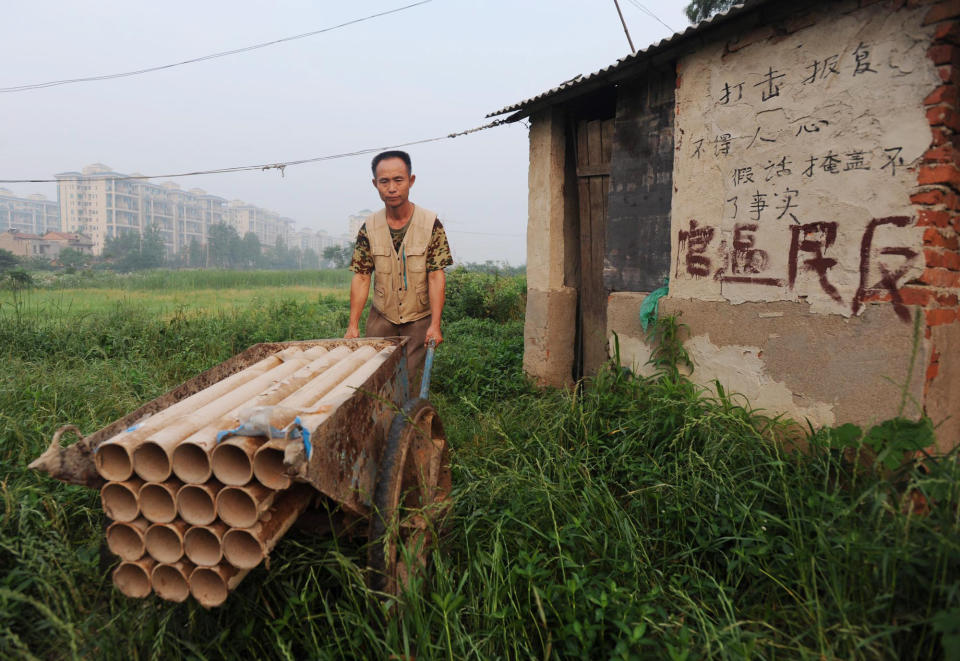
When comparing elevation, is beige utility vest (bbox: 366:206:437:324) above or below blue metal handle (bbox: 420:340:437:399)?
above

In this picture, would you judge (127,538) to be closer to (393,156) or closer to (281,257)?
(393,156)

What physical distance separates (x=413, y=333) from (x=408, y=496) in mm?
1726

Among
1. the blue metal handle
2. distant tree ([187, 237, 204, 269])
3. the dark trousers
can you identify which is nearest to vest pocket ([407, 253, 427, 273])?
the dark trousers

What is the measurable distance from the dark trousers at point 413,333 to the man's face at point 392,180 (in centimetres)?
88

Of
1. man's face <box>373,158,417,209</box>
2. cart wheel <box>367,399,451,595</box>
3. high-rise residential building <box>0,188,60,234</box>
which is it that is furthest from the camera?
high-rise residential building <box>0,188,60,234</box>

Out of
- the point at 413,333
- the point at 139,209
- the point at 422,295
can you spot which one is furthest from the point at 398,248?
the point at 139,209

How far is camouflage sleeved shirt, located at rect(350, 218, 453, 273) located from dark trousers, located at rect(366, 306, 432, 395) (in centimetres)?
38

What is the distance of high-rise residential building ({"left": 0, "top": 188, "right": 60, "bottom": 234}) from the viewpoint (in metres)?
117

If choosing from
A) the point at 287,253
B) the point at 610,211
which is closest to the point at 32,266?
the point at 610,211

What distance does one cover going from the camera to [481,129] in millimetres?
5891

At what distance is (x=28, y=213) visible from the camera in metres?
124

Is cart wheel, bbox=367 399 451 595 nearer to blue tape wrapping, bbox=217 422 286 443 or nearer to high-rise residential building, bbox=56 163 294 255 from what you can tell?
blue tape wrapping, bbox=217 422 286 443

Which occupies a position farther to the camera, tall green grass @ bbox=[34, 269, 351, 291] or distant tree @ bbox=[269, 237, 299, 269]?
distant tree @ bbox=[269, 237, 299, 269]

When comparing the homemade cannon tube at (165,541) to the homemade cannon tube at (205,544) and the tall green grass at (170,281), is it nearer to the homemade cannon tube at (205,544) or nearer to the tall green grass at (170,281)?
the homemade cannon tube at (205,544)
